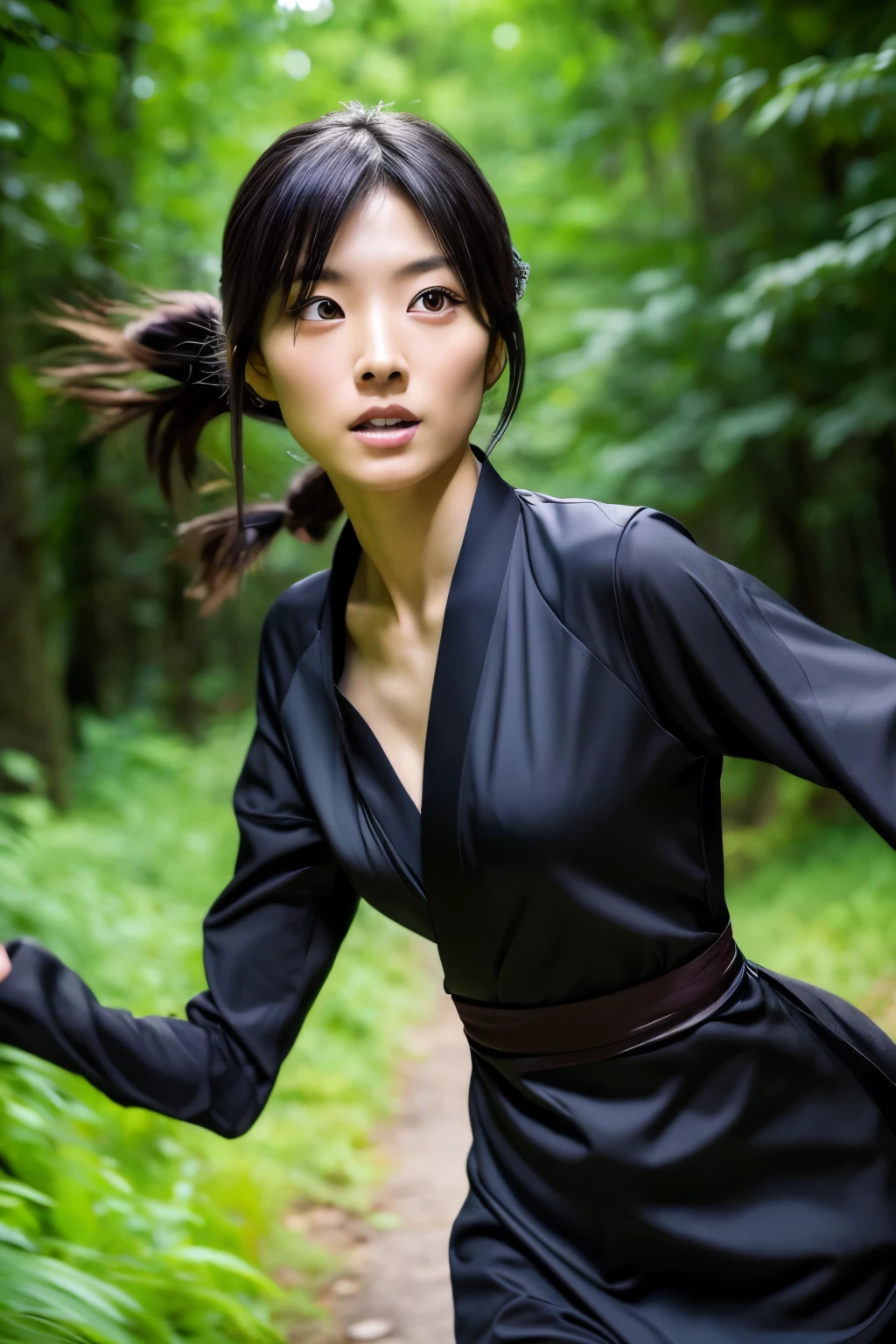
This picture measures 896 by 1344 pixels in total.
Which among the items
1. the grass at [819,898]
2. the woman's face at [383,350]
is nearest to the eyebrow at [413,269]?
the woman's face at [383,350]

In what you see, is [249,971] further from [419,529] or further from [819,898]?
[819,898]

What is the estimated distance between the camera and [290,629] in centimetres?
199

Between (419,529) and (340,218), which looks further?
(419,529)

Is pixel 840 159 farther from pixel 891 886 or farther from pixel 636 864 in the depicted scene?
pixel 636 864

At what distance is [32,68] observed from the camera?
3.53 meters

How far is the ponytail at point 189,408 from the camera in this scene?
2.07 m

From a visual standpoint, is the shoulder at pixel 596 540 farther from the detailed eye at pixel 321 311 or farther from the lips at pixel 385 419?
the detailed eye at pixel 321 311

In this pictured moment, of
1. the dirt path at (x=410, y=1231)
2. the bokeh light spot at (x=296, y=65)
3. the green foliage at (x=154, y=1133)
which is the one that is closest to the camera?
the green foliage at (x=154, y=1133)

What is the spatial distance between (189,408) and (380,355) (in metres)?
0.73

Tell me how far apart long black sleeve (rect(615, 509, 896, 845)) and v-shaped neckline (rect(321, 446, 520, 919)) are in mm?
205

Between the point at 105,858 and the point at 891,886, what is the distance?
13.2 feet

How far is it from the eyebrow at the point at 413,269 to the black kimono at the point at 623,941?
1.03 ft

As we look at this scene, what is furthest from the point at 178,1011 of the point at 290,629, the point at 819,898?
the point at 819,898

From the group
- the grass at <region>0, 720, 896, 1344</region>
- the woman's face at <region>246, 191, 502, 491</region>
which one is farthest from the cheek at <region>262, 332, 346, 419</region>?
the grass at <region>0, 720, 896, 1344</region>
